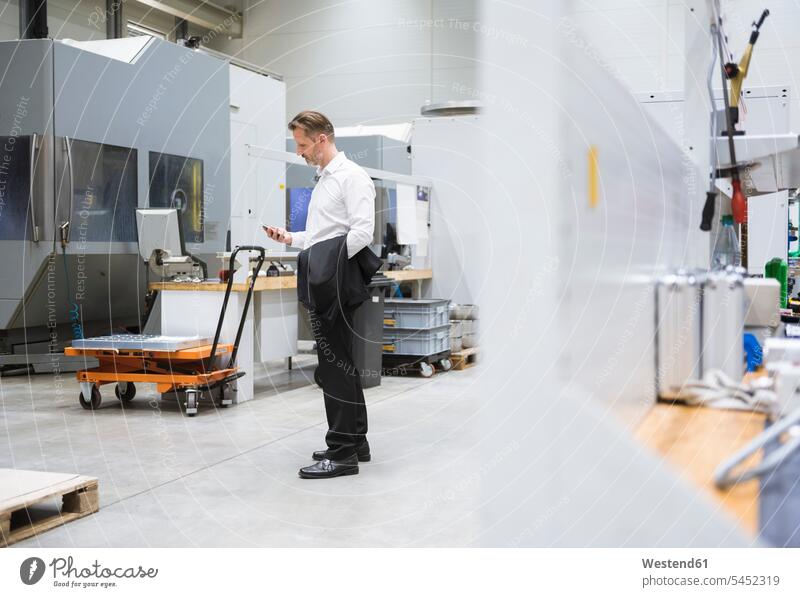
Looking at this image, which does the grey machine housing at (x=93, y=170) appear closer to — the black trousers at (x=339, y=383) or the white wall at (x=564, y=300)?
the black trousers at (x=339, y=383)

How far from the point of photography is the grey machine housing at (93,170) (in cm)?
659

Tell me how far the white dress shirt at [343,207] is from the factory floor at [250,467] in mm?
1058

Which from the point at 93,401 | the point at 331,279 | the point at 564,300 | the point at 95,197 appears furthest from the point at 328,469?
the point at 95,197

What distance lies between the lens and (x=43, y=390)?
6.27 m

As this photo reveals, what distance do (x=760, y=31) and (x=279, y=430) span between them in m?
3.48

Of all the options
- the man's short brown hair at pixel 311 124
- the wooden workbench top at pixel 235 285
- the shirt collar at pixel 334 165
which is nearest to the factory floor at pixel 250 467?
the wooden workbench top at pixel 235 285

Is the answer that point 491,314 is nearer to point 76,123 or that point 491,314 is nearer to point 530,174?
point 530,174

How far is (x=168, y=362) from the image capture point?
5387mm

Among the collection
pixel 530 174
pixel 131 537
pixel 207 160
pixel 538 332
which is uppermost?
pixel 207 160

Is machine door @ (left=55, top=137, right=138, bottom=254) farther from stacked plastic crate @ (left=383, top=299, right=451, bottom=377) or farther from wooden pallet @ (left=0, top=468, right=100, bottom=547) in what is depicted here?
wooden pallet @ (left=0, top=468, right=100, bottom=547)

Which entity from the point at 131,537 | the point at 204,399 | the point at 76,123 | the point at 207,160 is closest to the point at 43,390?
the point at 204,399

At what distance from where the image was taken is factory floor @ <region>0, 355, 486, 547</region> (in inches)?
122

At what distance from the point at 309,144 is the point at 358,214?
0.40 m

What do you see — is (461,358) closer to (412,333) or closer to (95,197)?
(412,333)
